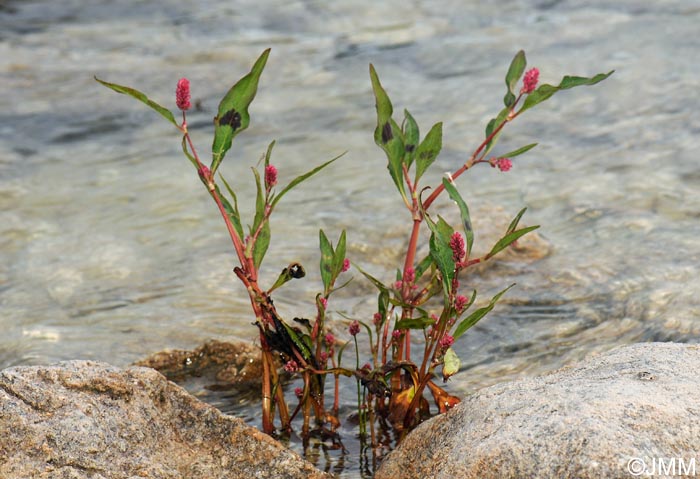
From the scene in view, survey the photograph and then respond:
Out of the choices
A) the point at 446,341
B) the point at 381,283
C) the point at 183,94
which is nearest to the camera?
the point at 183,94

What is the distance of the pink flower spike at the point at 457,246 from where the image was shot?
243 cm

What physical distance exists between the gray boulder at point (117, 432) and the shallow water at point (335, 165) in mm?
395

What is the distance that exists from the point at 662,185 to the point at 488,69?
2792 millimetres

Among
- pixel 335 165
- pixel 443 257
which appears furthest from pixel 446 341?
pixel 335 165

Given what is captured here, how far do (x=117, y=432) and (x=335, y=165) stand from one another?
4015 millimetres

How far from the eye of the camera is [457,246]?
2436 mm

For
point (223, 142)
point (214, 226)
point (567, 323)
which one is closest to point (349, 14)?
point (214, 226)

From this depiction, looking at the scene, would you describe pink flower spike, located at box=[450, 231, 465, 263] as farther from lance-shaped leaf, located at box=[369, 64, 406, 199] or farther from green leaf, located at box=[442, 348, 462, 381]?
lance-shaped leaf, located at box=[369, 64, 406, 199]

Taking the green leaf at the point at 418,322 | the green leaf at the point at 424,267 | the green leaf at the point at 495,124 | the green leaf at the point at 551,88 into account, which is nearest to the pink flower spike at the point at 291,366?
the green leaf at the point at 418,322

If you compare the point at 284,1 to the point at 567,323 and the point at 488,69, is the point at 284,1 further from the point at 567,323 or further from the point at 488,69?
the point at 567,323

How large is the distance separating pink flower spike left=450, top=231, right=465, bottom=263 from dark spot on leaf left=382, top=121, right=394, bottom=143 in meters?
0.49

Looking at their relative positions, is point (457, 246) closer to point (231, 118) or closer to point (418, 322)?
point (418, 322)

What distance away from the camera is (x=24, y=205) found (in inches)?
227

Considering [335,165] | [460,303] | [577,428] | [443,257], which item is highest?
[443,257]
